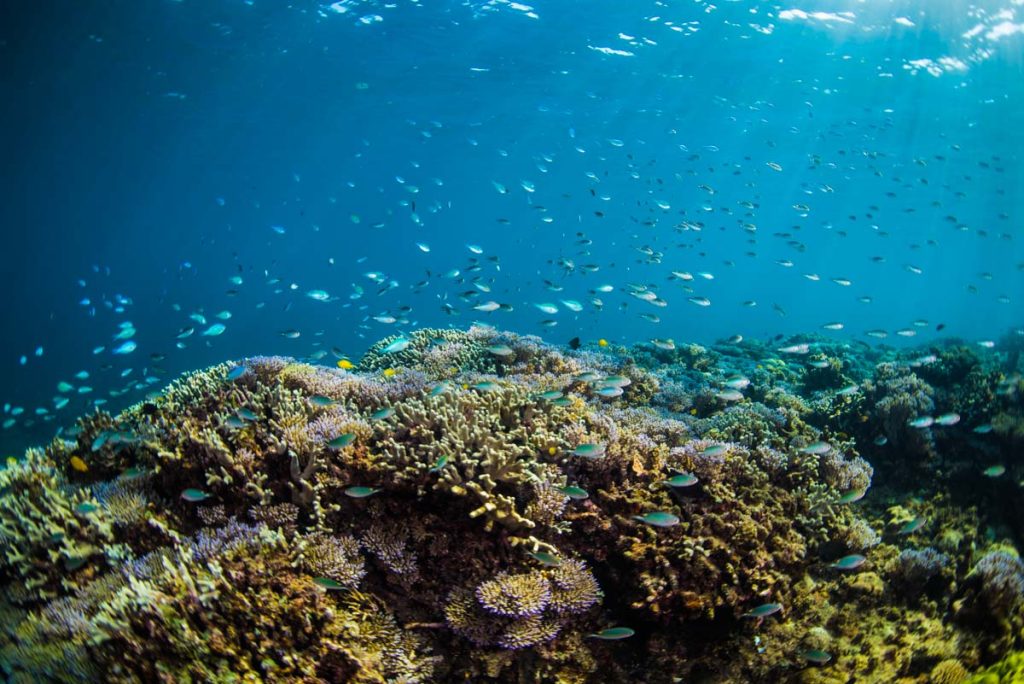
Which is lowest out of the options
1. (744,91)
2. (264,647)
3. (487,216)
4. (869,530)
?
(487,216)

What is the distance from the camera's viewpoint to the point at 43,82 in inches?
1318

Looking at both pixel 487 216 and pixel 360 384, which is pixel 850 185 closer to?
pixel 487 216

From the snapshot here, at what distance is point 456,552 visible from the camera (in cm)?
466

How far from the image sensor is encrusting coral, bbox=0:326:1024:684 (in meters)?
3.78

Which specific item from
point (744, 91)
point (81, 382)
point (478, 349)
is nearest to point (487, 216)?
point (744, 91)

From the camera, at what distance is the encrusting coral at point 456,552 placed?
378cm

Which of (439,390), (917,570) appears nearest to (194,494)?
(439,390)

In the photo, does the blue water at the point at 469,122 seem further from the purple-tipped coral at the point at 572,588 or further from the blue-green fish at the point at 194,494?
the purple-tipped coral at the point at 572,588

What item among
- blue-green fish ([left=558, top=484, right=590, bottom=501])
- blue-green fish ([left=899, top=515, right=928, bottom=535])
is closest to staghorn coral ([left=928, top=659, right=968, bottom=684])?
blue-green fish ([left=899, top=515, right=928, bottom=535])

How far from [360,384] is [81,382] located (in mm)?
41695

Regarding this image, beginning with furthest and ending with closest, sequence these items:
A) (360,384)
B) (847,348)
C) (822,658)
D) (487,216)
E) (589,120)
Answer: (487,216)
(589,120)
(847,348)
(360,384)
(822,658)

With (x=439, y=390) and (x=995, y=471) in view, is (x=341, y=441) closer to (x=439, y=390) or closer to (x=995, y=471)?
(x=439, y=390)

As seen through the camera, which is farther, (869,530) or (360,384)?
(360,384)

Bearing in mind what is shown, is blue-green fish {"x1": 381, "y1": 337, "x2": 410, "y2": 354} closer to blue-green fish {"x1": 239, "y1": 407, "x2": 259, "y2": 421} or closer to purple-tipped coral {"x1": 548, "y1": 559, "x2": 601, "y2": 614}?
blue-green fish {"x1": 239, "y1": 407, "x2": 259, "y2": 421}
